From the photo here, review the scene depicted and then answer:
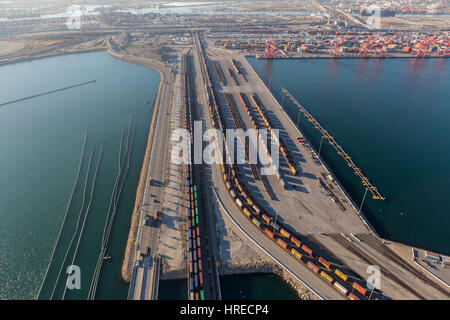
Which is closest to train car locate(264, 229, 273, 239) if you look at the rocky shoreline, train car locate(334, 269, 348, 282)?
the rocky shoreline

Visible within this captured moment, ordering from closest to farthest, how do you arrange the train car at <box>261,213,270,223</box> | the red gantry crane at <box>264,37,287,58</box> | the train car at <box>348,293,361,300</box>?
the train car at <box>348,293,361,300</box>
the train car at <box>261,213,270,223</box>
the red gantry crane at <box>264,37,287,58</box>

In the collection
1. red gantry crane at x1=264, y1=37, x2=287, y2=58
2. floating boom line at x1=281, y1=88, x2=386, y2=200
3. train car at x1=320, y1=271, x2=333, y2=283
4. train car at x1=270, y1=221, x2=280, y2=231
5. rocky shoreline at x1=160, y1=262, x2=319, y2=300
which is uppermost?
red gantry crane at x1=264, y1=37, x2=287, y2=58

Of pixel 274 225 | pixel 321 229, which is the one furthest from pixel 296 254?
pixel 321 229

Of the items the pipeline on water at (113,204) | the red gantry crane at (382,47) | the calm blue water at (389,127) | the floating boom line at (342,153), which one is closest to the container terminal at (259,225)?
the floating boom line at (342,153)

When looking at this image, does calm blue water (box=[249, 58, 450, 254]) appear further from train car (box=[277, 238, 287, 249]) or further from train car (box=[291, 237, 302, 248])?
train car (box=[277, 238, 287, 249])

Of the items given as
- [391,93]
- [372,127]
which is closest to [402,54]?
[391,93]

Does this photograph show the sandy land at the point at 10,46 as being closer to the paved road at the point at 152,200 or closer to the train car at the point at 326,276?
the paved road at the point at 152,200
